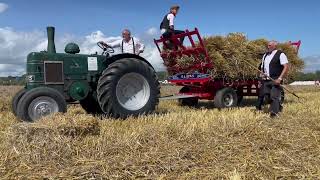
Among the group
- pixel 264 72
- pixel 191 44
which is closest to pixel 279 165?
pixel 264 72

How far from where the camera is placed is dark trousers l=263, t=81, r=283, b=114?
875 cm

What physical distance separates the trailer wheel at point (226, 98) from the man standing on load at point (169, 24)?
5.60 feet

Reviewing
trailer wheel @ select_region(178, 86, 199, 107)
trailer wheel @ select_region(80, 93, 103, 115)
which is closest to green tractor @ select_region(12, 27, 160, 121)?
trailer wheel @ select_region(80, 93, 103, 115)

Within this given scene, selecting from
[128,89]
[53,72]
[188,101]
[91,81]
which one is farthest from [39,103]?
[188,101]

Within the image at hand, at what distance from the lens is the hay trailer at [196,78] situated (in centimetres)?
1186

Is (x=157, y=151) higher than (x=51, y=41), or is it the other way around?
(x=51, y=41)

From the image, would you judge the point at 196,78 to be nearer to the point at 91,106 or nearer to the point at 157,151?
the point at 91,106

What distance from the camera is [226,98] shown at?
12406 millimetres

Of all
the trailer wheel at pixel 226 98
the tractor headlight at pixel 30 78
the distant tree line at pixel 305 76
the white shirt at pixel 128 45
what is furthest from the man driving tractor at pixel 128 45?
the distant tree line at pixel 305 76

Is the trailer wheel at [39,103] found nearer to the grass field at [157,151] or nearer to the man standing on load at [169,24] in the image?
the grass field at [157,151]

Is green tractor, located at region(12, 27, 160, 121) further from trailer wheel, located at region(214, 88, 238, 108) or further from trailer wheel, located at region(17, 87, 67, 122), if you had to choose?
trailer wheel, located at region(214, 88, 238, 108)

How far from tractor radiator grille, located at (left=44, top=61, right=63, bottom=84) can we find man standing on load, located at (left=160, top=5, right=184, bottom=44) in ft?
12.8

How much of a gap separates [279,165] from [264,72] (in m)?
4.49

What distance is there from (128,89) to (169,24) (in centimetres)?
335
